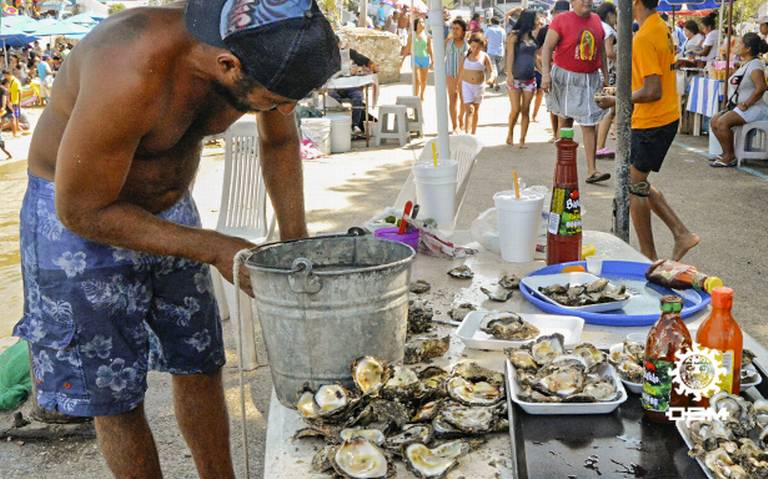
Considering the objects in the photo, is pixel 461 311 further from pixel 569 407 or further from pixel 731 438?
pixel 731 438

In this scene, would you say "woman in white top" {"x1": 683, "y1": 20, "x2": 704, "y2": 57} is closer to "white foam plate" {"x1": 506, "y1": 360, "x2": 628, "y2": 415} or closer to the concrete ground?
the concrete ground

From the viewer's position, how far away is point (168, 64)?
79.8 inches

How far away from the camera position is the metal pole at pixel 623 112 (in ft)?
13.1

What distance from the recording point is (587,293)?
253 centimetres

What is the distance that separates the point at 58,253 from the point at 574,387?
1469 millimetres

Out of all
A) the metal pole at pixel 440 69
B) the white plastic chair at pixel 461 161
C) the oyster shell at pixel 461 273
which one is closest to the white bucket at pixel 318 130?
the white plastic chair at pixel 461 161

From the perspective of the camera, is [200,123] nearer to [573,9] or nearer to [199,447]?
[199,447]

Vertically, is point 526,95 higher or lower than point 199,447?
higher

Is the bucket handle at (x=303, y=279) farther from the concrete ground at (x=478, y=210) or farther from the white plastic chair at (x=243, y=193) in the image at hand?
the white plastic chair at (x=243, y=193)

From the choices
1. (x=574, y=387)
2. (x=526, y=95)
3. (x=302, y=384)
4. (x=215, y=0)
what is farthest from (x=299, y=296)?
(x=526, y=95)

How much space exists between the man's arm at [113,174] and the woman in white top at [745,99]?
902cm

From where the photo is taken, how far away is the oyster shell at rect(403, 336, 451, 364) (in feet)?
7.14

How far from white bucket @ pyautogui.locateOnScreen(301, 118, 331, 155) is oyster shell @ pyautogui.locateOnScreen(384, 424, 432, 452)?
9911mm

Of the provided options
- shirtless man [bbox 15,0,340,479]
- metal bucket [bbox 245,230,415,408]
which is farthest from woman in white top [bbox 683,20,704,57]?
metal bucket [bbox 245,230,415,408]
